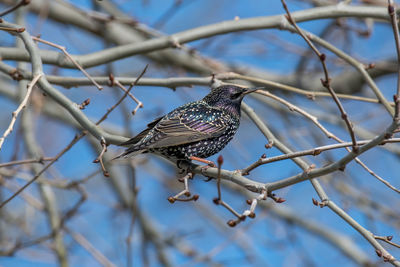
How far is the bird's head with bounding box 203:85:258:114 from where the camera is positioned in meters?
4.73

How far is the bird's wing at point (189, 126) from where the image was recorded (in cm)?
413

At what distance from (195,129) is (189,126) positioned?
0.06 metres

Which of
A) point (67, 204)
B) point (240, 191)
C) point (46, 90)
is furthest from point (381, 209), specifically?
point (67, 204)

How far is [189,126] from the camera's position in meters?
4.41

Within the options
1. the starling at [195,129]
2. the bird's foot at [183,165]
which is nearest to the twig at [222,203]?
the starling at [195,129]

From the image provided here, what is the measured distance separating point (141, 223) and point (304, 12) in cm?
321

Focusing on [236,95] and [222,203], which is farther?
[236,95]

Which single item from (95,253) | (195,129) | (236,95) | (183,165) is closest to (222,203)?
(183,165)

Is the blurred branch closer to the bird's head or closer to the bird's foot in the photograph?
the bird's head

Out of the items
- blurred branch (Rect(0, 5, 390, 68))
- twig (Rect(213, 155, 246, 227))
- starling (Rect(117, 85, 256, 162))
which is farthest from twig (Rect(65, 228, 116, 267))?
twig (Rect(213, 155, 246, 227))

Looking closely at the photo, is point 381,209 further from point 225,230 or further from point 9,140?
point 9,140

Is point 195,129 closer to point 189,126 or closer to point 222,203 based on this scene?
point 189,126

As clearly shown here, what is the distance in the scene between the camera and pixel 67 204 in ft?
29.6

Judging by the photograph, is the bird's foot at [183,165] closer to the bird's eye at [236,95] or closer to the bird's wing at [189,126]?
the bird's wing at [189,126]
